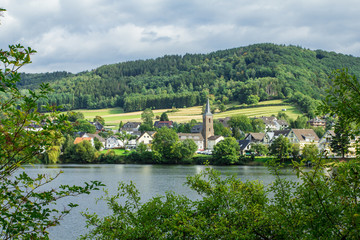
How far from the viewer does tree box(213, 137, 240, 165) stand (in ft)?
284

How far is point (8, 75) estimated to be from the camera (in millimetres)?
7043

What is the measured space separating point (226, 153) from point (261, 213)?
254ft

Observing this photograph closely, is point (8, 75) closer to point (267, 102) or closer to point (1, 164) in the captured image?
point (1, 164)

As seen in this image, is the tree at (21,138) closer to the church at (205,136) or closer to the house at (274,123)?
the church at (205,136)

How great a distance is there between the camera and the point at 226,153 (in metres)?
87.5

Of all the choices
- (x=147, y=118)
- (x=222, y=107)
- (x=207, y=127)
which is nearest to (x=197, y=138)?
(x=207, y=127)

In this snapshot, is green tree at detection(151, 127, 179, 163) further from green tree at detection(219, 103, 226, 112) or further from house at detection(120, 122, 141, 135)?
green tree at detection(219, 103, 226, 112)

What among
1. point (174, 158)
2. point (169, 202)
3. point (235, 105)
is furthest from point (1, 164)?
point (235, 105)

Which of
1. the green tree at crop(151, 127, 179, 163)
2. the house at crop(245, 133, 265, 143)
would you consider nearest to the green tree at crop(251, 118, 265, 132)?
the house at crop(245, 133, 265, 143)

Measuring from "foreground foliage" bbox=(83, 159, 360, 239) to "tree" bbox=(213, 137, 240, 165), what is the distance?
74376 mm

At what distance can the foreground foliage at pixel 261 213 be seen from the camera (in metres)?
8.04

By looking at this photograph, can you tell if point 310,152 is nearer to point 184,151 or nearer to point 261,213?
point 261,213

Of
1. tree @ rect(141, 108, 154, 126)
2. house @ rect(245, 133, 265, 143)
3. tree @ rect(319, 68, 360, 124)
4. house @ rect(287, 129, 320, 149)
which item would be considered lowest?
house @ rect(245, 133, 265, 143)

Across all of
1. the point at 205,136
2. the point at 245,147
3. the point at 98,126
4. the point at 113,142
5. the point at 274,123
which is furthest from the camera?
the point at 98,126
